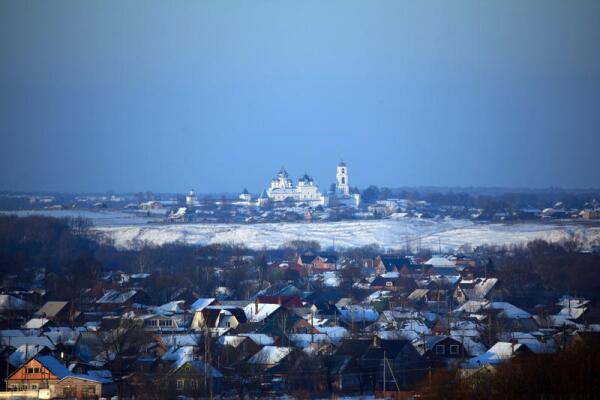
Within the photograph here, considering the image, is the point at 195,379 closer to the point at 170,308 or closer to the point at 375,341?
the point at 375,341

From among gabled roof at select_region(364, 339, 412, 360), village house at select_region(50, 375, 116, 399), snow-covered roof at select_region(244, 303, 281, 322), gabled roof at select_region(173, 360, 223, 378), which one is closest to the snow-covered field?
snow-covered roof at select_region(244, 303, 281, 322)

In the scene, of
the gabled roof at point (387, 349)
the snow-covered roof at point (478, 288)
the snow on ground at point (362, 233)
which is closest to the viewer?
the gabled roof at point (387, 349)

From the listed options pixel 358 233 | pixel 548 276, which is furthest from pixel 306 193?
pixel 548 276

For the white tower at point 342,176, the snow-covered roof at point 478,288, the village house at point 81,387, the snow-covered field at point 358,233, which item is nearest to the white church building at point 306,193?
the white tower at point 342,176

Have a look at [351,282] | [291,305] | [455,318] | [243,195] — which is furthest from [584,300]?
[243,195]

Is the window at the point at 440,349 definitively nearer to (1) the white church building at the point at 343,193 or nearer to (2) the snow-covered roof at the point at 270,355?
(2) the snow-covered roof at the point at 270,355
